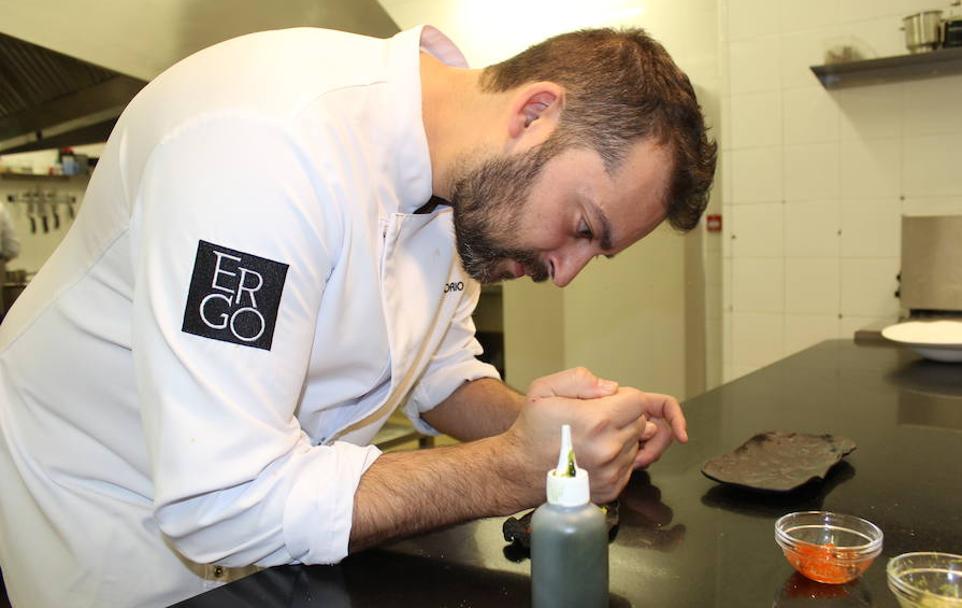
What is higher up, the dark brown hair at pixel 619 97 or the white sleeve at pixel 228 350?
the dark brown hair at pixel 619 97

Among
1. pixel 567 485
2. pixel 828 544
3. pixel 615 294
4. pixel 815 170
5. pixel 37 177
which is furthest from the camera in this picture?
pixel 37 177

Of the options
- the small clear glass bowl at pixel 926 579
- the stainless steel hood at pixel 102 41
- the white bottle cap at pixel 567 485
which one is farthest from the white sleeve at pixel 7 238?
the small clear glass bowl at pixel 926 579

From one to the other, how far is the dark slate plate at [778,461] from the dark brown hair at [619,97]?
0.34m

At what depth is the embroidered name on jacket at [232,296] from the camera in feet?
2.29

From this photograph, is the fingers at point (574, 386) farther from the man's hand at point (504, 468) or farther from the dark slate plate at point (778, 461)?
the dark slate plate at point (778, 461)

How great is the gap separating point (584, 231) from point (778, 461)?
0.38 meters

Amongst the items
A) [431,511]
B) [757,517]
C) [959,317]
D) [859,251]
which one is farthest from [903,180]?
[431,511]

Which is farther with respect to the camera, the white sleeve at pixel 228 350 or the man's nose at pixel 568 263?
the man's nose at pixel 568 263

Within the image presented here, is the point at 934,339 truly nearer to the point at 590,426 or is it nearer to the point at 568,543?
the point at 590,426

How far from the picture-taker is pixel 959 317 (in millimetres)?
2176

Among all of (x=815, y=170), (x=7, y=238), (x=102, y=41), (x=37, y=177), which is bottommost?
(x=7, y=238)

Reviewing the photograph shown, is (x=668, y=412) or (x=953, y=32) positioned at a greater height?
(x=953, y=32)

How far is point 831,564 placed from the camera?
2.08ft

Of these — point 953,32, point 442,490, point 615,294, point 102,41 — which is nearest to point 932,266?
point 953,32
